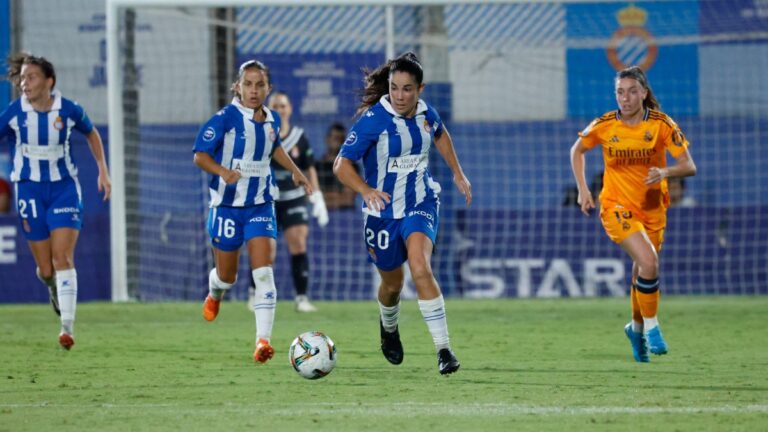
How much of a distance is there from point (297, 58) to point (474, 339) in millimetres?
7851

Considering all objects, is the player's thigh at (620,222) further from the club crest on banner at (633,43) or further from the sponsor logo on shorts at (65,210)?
the club crest on banner at (633,43)

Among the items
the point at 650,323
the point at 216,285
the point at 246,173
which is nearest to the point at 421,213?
the point at 246,173

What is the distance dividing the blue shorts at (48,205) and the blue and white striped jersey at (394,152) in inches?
118

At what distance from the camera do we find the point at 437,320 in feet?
26.4

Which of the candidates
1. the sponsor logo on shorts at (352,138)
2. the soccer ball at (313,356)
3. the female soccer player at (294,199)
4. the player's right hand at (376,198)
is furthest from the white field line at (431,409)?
the female soccer player at (294,199)

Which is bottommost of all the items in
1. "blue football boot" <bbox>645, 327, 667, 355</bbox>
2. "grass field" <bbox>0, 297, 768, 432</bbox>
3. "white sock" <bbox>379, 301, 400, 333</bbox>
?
"grass field" <bbox>0, 297, 768, 432</bbox>

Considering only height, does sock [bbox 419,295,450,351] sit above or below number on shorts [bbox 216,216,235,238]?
below

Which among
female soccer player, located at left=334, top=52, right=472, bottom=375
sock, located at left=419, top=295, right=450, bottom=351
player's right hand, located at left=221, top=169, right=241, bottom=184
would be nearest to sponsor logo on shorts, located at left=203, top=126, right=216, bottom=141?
player's right hand, located at left=221, top=169, right=241, bottom=184

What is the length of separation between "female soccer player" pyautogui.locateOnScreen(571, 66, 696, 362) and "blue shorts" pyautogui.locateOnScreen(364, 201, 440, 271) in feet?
4.77

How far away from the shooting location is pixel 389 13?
16594 mm

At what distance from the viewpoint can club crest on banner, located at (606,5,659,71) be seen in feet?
59.8

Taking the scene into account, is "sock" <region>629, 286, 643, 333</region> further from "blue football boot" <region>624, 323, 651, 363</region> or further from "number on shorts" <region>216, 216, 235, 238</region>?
"number on shorts" <region>216, 216, 235, 238</region>

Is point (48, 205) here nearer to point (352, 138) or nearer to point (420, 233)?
point (352, 138)

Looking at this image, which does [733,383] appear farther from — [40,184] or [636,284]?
[40,184]
